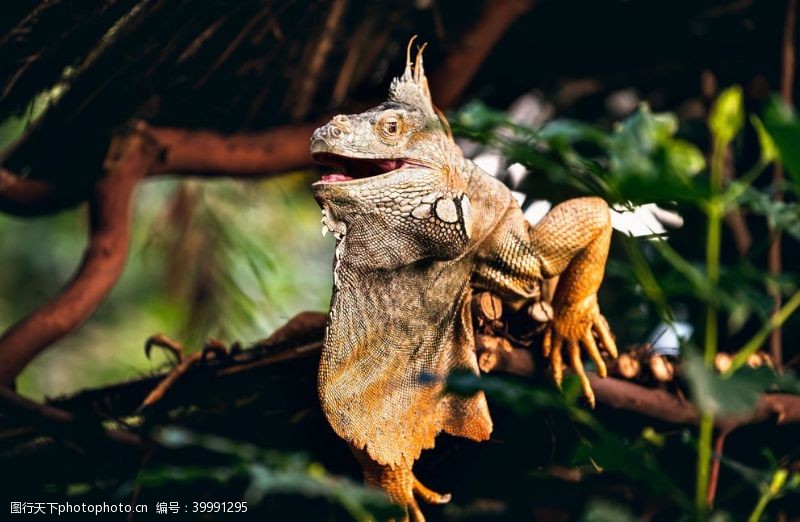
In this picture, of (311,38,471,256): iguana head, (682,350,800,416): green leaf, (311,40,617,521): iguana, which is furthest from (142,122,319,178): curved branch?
(682,350,800,416): green leaf

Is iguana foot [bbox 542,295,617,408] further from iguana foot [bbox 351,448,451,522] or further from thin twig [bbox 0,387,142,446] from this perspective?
thin twig [bbox 0,387,142,446]

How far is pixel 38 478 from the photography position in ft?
13.9

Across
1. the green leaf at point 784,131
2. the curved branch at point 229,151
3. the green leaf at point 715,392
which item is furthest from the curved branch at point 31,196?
the green leaf at point 784,131

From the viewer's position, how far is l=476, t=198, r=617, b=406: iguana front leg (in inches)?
127

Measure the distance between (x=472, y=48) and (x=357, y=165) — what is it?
2114 millimetres

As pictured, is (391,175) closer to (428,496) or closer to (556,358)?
(556,358)

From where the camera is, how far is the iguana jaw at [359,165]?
2.93 m

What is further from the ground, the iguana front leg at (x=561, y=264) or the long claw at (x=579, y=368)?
the iguana front leg at (x=561, y=264)

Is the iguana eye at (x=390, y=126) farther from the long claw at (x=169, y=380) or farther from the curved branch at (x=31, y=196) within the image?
the curved branch at (x=31, y=196)

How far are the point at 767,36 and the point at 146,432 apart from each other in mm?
3435

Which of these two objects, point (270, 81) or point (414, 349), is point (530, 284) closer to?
point (414, 349)

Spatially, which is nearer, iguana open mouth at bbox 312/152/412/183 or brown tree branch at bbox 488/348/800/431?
iguana open mouth at bbox 312/152/412/183

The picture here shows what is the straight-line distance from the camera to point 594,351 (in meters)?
3.32

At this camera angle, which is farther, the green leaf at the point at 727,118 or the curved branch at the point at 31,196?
the curved branch at the point at 31,196
